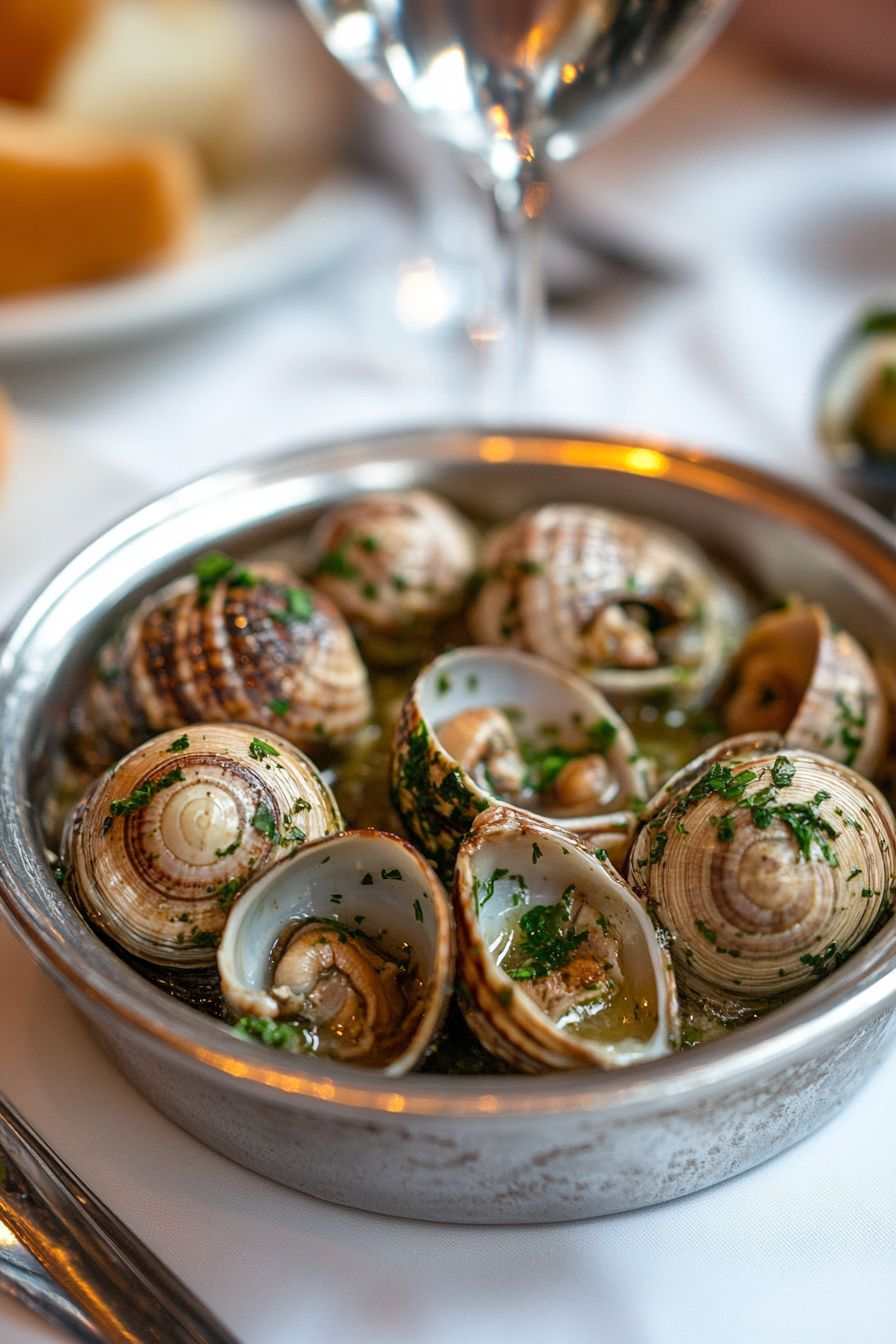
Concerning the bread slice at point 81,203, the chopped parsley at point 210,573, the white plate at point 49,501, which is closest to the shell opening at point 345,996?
the chopped parsley at point 210,573

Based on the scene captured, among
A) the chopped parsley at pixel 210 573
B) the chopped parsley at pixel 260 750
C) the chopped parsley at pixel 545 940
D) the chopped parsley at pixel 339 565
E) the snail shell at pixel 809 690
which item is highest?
the chopped parsley at pixel 339 565

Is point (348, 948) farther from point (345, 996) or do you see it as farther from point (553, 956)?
point (553, 956)

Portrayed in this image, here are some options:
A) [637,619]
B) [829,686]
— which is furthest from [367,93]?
[829,686]

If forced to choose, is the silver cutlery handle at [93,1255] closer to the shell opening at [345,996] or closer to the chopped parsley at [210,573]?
the shell opening at [345,996]

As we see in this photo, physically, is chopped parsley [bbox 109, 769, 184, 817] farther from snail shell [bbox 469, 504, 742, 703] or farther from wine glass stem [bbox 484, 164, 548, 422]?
wine glass stem [bbox 484, 164, 548, 422]

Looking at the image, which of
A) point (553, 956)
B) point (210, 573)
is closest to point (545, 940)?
→ point (553, 956)

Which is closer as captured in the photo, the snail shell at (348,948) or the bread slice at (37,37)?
the snail shell at (348,948)

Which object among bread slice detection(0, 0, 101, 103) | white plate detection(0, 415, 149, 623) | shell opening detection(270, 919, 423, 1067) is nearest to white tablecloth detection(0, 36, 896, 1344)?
white plate detection(0, 415, 149, 623)
